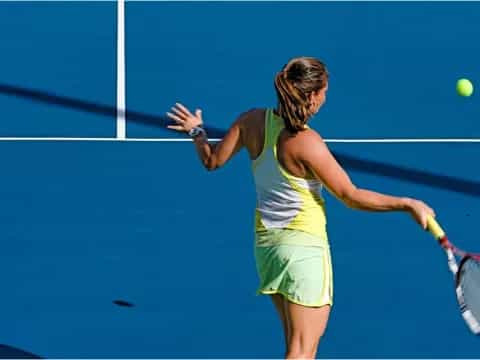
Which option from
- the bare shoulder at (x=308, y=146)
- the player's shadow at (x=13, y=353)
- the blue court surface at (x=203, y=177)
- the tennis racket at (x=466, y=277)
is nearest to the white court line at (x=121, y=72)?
the blue court surface at (x=203, y=177)

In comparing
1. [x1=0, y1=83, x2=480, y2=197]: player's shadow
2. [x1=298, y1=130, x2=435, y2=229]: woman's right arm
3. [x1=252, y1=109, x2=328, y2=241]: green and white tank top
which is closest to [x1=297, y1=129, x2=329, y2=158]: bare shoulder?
[x1=298, y1=130, x2=435, y2=229]: woman's right arm

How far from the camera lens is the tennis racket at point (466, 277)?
510cm

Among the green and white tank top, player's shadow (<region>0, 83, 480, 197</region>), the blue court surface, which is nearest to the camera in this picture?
the green and white tank top

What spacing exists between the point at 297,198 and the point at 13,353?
2051 millimetres

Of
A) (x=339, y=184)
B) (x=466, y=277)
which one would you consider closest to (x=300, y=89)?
(x=339, y=184)

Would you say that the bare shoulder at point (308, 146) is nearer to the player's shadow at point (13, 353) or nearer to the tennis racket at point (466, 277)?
the tennis racket at point (466, 277)

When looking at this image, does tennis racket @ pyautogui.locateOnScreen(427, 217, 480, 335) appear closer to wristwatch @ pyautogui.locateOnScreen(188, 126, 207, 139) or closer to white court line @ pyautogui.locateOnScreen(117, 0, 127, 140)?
wristwatch @ pyautogui.locateOnScreen(188, 126, 207, 139)

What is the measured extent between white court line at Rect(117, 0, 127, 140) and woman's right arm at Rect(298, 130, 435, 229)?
421cm

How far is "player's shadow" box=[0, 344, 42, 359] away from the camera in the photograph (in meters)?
6.59

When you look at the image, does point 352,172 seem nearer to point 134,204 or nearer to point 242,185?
point 242,185

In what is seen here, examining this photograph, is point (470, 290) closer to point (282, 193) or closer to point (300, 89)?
point (282, 193)

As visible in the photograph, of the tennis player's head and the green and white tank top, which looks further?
the green and white tank top

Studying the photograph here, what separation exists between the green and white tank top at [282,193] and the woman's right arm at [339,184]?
12cm

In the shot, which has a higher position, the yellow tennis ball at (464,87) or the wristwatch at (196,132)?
the yellow tennis ball at (464,87)
